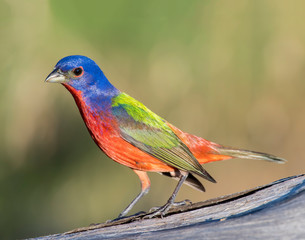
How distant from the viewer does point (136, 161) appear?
158 inches

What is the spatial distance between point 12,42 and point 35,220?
1.78 metres

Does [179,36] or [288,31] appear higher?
[288,31]

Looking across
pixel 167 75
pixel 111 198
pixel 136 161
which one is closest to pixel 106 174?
pixel 111 198

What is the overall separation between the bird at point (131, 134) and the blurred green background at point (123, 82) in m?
1.19

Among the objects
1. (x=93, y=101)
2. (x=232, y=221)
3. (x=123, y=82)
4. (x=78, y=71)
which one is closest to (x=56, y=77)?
(x=78, y=71)

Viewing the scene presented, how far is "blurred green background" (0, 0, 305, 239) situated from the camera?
5281 millimetres

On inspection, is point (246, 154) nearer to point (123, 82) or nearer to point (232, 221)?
point (232, 221)

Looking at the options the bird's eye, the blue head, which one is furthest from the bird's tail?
the bird's eye

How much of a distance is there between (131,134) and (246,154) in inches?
35.7

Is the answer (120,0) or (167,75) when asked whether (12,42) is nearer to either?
(120,0)

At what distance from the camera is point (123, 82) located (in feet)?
17.7

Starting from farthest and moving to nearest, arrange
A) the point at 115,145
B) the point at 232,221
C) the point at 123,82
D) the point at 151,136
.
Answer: the point at 123,82 → the point at 151,136 → the point at 115,145 → the point at 232,221

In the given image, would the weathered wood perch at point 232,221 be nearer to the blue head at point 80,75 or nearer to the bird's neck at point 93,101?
the bird's neck at point 93,101

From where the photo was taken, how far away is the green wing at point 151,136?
3.98 metres
